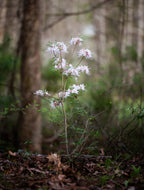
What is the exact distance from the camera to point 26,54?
505 centimetres

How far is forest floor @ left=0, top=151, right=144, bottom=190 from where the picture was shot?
1.82 metres

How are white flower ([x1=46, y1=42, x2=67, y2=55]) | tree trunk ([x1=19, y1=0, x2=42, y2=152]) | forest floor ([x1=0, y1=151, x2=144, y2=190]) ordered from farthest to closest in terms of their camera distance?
tree trunk ([x1=19, y1=0, x2=42, y2=152]), white flower ([x1=46, y1=42, x2=67, y2=55]), forest floor ([x1=0, y1=151, x2=144, y2=190])

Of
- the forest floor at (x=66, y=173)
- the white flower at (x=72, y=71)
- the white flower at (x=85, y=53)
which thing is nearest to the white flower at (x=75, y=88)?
the white flower at (x=72, y=71)

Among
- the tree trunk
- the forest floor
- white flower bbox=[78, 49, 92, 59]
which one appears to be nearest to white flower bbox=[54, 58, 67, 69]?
white flower bbox=[78, 49, 92, 59]

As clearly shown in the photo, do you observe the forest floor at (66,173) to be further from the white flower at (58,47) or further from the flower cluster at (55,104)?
the white flower at (58,47)

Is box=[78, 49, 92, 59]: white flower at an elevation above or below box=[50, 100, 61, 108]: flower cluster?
above

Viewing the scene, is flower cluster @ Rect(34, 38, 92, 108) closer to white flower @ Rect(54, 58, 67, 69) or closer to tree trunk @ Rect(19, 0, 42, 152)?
white flower @ Rect(54, 58, 67, 69)

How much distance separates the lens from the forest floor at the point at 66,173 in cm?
182

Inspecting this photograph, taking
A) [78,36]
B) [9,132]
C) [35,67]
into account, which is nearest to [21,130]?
[9,132]

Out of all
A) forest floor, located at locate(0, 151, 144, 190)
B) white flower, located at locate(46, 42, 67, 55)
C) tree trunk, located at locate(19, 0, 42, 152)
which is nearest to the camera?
forest floor, located at locate(0, 151, 144, 190)

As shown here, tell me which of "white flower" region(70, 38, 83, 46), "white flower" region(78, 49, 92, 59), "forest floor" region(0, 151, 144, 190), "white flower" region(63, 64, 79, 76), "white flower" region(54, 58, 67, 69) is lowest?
"forest floor" region(0, 151, 144, 190)

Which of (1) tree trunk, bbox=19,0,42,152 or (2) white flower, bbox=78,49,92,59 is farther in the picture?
(1) tree trunk, bbox=19,0,42,152

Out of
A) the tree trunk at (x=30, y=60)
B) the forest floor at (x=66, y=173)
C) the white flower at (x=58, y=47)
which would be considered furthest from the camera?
the tree trunk at (x=30, y=60)

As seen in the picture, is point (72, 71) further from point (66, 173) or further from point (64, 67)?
point (66, 173)
